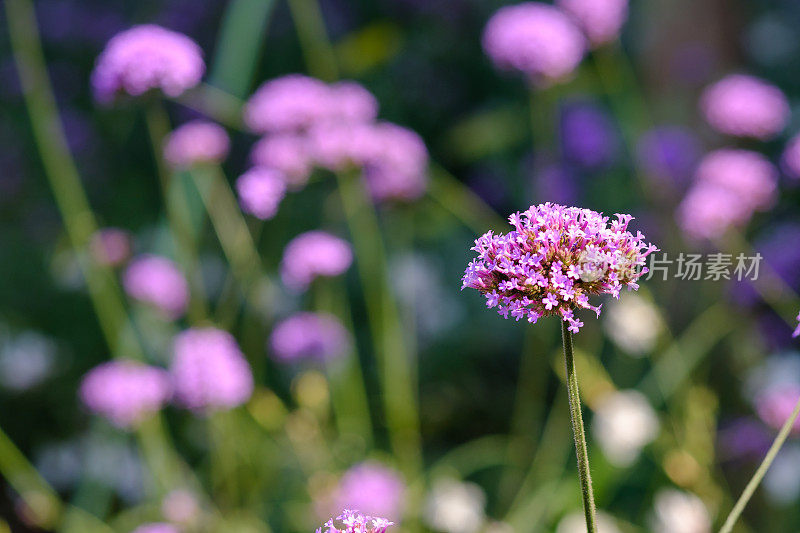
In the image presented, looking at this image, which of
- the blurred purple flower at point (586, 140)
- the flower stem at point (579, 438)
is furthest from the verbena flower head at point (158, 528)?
the blurred purple flower at point (586, 140)

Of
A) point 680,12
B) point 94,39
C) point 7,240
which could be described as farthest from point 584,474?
point 94,39

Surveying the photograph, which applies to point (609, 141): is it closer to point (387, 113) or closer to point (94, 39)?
point (387, 113)

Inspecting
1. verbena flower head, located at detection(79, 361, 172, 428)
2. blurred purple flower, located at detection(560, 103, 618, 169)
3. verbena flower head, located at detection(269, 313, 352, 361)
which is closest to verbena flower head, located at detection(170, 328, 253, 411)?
verbena flower head, located at detection(79, 361, 172, 428)

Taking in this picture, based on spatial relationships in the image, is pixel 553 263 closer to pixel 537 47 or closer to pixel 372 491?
pixel 372 491

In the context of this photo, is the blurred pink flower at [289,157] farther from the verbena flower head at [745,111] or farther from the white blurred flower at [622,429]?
the verbena flower head at [745,111]

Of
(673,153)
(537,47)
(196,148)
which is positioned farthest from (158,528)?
(673,153)
